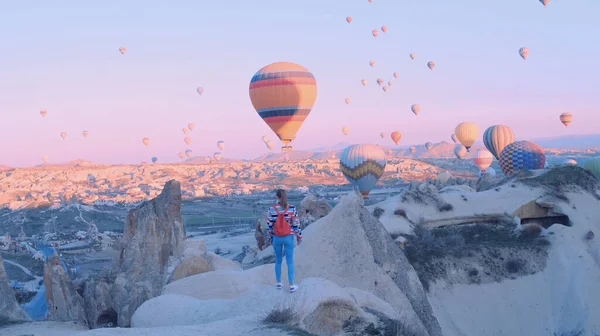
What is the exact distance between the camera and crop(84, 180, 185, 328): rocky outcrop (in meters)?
17.3

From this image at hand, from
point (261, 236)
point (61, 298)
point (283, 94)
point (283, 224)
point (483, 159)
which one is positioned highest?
point (283, 94)

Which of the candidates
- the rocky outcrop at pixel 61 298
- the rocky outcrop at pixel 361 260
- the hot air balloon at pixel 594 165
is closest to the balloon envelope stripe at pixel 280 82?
the rocky outcrop at pixel 61 298

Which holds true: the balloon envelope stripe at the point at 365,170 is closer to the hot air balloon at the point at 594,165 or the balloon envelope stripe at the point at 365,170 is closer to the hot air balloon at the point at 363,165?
the hot air balloon at the point at 363,165

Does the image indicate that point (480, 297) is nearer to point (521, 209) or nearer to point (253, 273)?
point (521, 209)

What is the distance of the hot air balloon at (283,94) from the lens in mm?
32875

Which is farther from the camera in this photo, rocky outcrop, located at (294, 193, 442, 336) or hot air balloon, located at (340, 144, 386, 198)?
hot air balloon, located at (340, 144, 386, 198)

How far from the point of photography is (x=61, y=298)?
18.3m

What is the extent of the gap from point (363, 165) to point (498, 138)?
17.2 metres

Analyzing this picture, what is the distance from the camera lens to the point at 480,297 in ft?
72.0

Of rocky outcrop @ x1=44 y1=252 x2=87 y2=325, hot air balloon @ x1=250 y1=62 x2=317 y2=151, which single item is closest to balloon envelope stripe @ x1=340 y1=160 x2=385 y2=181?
hot air balloon @ x1=250 y1=62 x2=317 y2=151

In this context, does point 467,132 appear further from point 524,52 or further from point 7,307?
point 7,307

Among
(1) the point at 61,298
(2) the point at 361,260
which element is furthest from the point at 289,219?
(1) the point at 61,298

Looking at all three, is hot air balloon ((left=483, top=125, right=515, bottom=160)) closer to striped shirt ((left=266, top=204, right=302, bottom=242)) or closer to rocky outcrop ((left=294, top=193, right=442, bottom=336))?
rocky outcrop ((left=294, top=193, right=442, bottom=336))

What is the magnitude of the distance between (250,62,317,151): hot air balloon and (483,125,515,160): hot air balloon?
23110 mm
